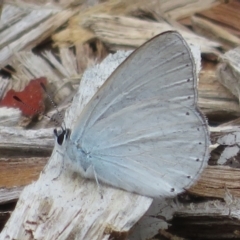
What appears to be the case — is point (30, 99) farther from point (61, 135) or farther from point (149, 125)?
point (149, 125)

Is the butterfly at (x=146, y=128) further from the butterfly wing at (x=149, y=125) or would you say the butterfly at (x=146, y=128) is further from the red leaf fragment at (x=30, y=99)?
the red leaf fragment at (x=30, y=99)

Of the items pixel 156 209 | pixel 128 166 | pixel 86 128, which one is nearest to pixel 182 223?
pixel 156 209

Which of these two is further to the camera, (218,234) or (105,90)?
(218,234)

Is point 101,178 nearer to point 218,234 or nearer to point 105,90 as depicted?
point 105,90

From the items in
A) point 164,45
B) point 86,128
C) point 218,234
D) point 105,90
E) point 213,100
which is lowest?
point 218,234

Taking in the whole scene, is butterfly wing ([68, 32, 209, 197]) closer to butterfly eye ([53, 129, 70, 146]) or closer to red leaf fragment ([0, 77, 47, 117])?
butterfly eye ([53, 129, 70, 146])

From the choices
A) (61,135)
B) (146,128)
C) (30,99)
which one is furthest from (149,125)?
(30,99)

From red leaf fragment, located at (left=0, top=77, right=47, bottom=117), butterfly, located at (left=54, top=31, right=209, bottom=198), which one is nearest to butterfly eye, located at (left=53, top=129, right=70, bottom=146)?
butterfly, located at (left=54, top=31, right=209, bottom=198)
